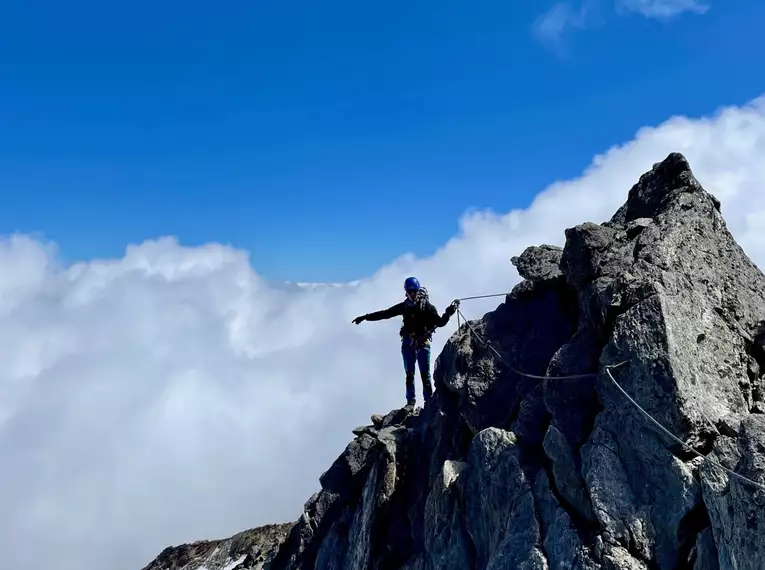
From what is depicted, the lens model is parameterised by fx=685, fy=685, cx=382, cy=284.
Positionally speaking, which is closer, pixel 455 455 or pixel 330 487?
pixel 455 455

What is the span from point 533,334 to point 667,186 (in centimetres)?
607

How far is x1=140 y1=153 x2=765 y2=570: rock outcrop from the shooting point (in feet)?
42.5

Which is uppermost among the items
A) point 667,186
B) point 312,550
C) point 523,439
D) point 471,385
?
point 667,186

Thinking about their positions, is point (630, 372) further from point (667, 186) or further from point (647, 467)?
point (667, 186)

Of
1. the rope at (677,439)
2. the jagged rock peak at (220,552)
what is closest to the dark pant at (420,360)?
the rope at (677,439)

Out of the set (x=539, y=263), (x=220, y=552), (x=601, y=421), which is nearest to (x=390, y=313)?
(x=539, y=263)

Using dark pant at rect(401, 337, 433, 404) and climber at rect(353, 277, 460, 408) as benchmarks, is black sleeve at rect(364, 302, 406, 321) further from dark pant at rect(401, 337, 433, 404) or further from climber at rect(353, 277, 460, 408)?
dark pant at rect(401, 337, 433, 404)

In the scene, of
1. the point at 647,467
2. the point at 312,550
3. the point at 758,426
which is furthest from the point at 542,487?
the point at 312,550

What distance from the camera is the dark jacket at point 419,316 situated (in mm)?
25094

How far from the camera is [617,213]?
23172 millimetres

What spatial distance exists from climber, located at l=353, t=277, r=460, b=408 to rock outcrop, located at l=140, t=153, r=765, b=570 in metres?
1.43

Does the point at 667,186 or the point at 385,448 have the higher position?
the point at 667,186

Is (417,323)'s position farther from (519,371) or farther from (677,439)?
(677,439)

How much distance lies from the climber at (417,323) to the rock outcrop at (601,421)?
1.43 metres
